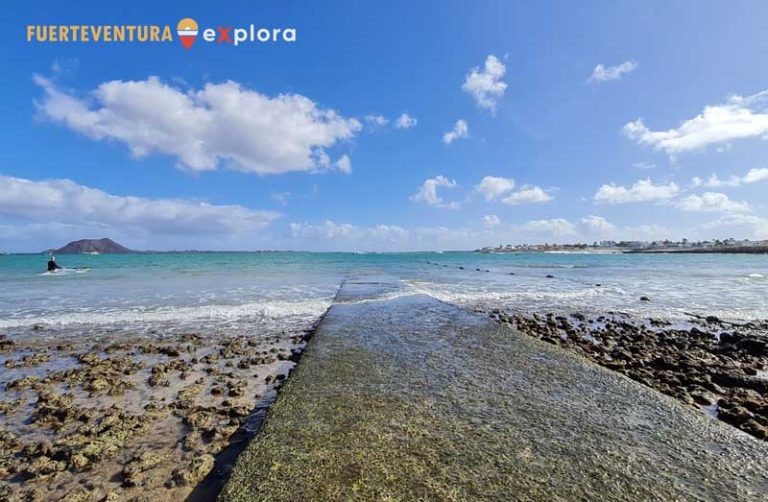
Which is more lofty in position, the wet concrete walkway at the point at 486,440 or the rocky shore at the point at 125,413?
the wet concrete walkway at the point at 486,440

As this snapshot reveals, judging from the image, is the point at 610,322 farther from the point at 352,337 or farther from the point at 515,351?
the point at 352,337

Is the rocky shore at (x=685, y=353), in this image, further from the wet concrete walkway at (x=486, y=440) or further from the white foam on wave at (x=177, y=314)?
the white foam on wave at (x=177, y=314)

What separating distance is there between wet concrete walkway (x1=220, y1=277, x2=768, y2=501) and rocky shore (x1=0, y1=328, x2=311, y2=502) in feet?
2.95

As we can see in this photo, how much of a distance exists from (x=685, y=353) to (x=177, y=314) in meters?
18.4

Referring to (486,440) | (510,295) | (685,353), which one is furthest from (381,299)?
(486,440)

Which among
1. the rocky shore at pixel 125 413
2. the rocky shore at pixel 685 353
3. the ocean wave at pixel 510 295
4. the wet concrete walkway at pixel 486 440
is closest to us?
the wet concrete walkway at pixel 486 440

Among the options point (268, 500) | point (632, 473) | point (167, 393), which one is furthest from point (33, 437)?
point (632, 473)

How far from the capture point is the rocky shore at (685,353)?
20.8 feet

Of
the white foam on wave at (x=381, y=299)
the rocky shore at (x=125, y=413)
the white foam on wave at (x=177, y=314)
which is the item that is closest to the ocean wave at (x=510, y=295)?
the white foam on wave at (x=381, y=299)

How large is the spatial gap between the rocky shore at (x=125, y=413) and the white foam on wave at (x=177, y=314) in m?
4.12

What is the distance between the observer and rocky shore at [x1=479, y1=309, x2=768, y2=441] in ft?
20.8

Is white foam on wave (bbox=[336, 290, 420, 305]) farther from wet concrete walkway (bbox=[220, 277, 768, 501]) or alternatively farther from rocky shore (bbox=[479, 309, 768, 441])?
wet concrete walkway (bbox=[220, 277, 768, 501])

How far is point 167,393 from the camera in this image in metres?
7.02

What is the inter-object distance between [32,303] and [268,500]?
24380 millimetres
